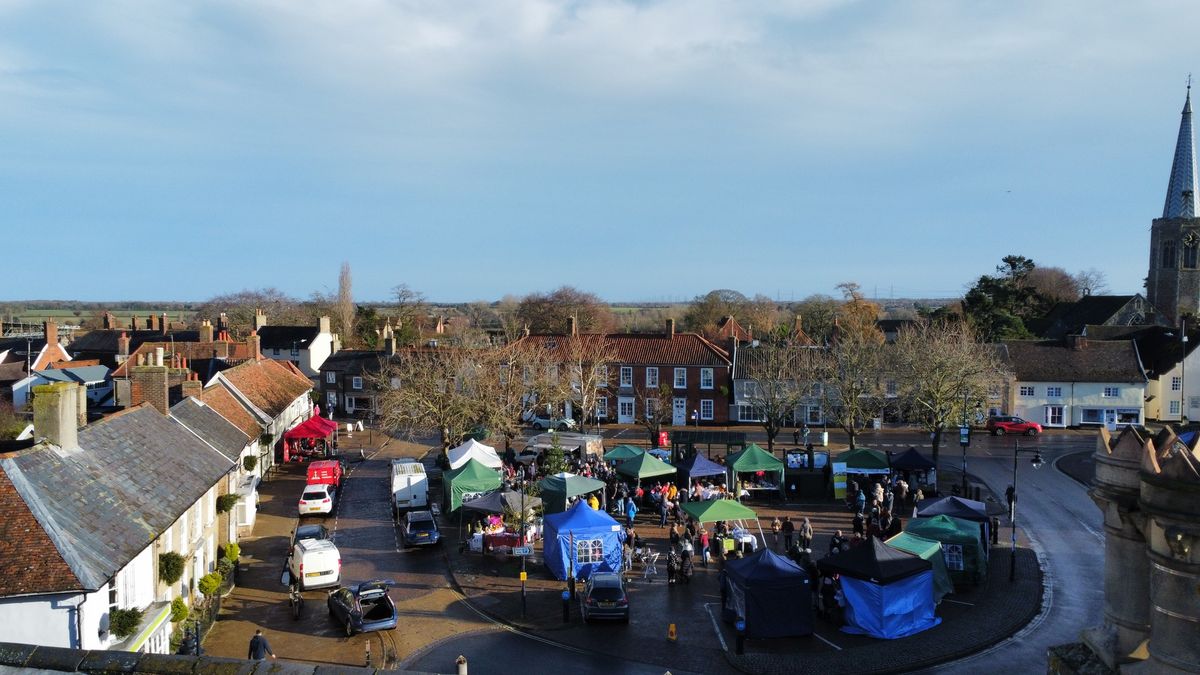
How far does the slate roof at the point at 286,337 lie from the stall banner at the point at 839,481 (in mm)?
46773

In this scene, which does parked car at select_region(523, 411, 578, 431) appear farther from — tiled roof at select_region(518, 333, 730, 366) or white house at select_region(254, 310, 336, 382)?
white house at select_region(254, 310, 336, 382)

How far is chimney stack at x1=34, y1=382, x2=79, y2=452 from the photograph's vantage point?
16859mm

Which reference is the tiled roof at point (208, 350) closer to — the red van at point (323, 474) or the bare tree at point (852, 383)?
the red van at point (323, 474)

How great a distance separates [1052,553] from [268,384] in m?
35.6

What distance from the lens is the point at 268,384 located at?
42.5 meters

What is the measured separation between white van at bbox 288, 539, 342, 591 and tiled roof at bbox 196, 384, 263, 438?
975cm

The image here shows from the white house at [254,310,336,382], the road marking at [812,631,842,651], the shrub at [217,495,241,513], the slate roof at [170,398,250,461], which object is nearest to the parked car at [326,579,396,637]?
the shrub at [217,495,241,513]

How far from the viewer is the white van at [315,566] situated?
22.0 meters

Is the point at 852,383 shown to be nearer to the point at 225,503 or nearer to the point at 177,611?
the point at 225,503

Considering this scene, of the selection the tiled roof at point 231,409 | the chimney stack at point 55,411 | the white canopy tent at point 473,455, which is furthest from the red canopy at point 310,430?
the chimney stack at point 55,411

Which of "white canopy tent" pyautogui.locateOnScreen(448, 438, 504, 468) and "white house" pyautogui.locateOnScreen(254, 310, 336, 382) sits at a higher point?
"white house" pyautogui.locateOnScreen(254, 310, 336, 382)

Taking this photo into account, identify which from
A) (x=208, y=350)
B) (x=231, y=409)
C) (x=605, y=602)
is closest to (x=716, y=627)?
(x=605, y=602)

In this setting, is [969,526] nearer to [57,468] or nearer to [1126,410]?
[57,468]

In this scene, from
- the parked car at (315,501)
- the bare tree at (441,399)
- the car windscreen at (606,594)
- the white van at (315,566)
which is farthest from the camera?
the bare tree at (441,399)
